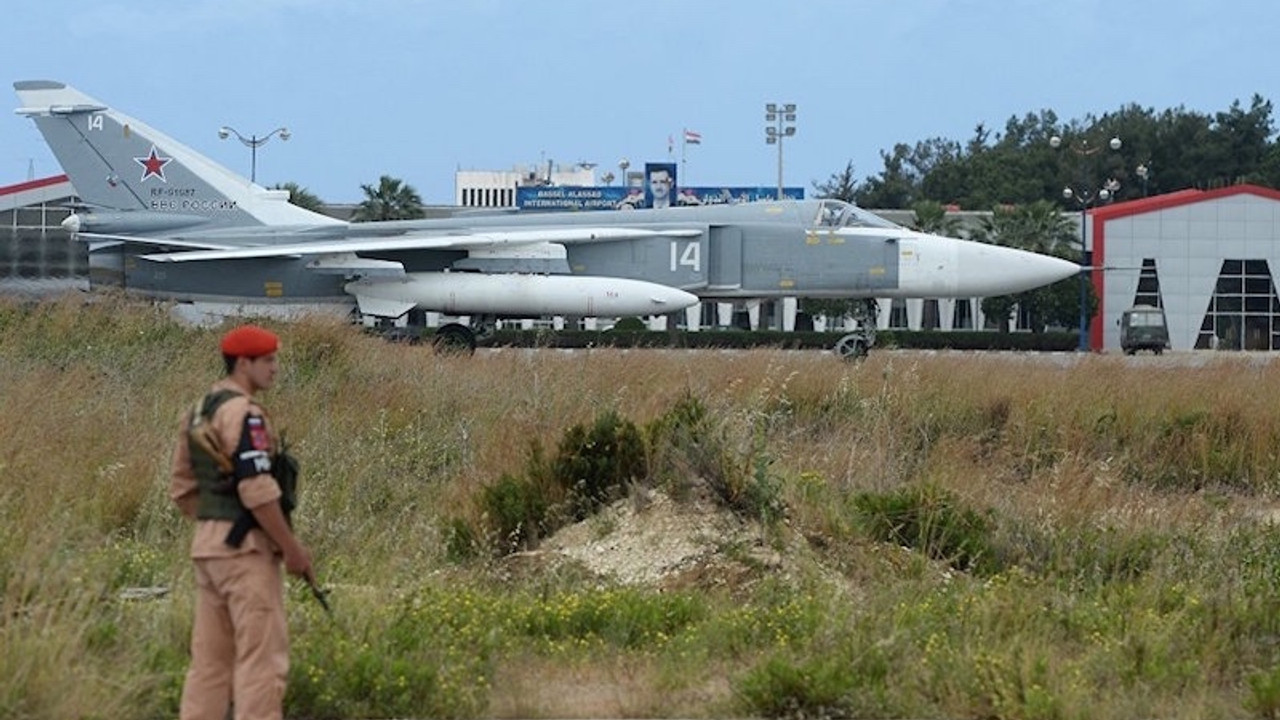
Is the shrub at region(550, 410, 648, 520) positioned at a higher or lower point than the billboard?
lower

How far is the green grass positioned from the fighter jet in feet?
28.3

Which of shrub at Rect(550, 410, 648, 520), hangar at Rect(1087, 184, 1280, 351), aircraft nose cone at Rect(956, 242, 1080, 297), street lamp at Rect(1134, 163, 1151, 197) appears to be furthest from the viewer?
street lamp at Rect(1134, 163, 1151, 197)

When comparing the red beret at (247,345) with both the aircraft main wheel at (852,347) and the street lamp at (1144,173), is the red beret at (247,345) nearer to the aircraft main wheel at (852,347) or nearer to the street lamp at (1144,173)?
the aircraft main wheel at (852,347)

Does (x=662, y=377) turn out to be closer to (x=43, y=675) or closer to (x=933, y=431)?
(x=933, y=431)

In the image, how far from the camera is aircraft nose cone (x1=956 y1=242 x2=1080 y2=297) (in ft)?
83.4

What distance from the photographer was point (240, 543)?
17.5 ft

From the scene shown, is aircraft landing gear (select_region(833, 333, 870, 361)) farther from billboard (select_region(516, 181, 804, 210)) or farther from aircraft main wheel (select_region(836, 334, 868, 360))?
billboard (select_region(516, 181, 804, 210))

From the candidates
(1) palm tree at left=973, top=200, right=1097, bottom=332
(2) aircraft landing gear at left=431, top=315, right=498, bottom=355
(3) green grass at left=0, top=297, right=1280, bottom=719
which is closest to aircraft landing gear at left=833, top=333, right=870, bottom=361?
(2) aircraft landing gear at left=431, top=315, right=498, bottom=355

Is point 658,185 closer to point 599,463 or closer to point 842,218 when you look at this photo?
point 842,218

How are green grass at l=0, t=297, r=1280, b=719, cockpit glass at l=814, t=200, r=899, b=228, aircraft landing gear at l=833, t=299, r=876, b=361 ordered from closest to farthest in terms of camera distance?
green grass at l=0, t=297, r=1280, b=719
aircraft landing gear at l=833, t=299, r=876, b=361
cockpit glass at l=814, t=200, r=899, b=228

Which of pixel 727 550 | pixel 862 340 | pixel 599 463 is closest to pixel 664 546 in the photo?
pixel 727 550

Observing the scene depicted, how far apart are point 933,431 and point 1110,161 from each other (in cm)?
Result: 8224

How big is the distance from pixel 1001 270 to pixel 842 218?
2.65 meters

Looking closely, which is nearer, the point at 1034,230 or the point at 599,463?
the point at 599,463
